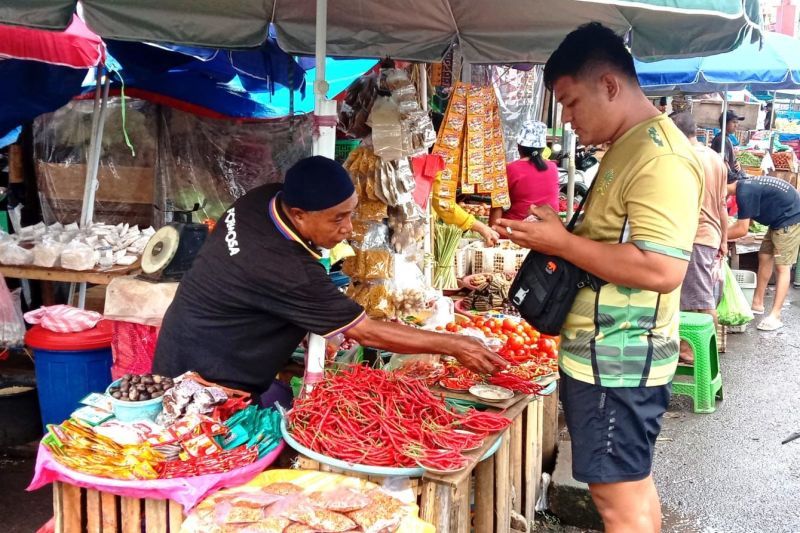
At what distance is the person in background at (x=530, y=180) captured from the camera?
702 centimetres

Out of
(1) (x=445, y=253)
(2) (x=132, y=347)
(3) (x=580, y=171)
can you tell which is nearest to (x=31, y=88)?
(2) (x=132, y=347)

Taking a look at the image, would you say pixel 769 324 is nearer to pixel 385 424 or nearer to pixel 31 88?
pixel 385 424

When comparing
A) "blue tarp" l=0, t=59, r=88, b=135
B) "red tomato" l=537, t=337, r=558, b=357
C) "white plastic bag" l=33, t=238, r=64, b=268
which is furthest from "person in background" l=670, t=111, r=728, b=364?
"blue tarp" l=0, t=59, r=88, b=135

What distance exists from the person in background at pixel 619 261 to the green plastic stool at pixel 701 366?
3.52 metres

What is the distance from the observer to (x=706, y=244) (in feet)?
20.3

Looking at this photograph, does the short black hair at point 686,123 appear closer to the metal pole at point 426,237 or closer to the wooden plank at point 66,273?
the metal pole at point 426,237

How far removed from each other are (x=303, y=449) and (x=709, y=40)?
8.05 ft

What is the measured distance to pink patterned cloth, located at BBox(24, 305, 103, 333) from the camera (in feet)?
15.0

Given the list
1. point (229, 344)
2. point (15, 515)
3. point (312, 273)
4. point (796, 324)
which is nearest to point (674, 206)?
point (312, 273)

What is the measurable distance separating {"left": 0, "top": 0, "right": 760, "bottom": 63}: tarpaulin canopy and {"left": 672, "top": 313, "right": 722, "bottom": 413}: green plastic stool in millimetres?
2920

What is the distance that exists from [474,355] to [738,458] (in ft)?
10.4

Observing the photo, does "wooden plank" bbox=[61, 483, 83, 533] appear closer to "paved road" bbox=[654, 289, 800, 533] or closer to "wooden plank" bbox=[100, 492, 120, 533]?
"wooden plank" bbox=[100, 492, 120, 533]

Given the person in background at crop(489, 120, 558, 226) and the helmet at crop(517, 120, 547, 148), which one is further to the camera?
the helmet at crop(517, 120, 547, 148)

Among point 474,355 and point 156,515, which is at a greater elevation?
point 474,355
